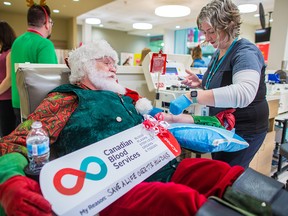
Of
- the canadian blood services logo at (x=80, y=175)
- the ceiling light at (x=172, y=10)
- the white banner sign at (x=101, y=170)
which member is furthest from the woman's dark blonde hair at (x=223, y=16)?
the ceiling light at (x=172, y=10)

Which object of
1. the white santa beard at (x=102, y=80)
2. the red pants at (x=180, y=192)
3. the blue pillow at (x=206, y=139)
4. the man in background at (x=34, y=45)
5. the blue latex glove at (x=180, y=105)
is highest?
the man in background at (x=34, y=45)

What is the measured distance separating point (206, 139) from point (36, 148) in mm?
783

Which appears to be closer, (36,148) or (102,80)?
(36,148)

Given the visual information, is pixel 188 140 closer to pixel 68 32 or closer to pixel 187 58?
pixel 187 58

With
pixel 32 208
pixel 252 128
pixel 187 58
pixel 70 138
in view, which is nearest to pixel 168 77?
pixel 187 58

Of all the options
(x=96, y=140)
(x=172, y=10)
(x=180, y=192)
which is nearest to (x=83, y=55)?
(x=96, y=140)

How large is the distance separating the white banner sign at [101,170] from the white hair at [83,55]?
48cm

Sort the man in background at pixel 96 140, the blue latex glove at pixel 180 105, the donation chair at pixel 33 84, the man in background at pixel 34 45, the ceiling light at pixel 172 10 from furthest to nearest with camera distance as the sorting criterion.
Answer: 1. the ceiling light at pixel 172 10
2. the man in background at pixel 34 45
3. the donation chair at pixel 33 84
4. the blue latex glove at pixel 180 105
5. the man in background at pixel 96 140

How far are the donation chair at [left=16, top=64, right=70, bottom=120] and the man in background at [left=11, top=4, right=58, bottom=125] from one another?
324 mm

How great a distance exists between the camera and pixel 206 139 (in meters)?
1.17

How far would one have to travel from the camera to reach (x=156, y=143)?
3.85ft

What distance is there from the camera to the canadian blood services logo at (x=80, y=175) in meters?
0.80

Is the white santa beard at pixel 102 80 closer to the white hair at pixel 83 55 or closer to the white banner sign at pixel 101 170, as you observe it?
the white hair at pixel 83 55

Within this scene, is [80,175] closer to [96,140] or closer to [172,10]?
[96,140]
